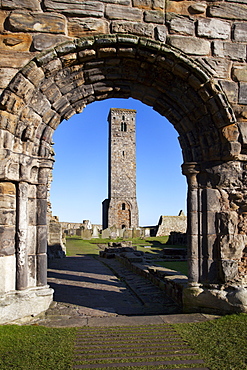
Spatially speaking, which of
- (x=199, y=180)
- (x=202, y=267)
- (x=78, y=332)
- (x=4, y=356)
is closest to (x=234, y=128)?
(x=199, y=180)

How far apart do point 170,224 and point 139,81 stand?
22732mm

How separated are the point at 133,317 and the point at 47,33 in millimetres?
4175

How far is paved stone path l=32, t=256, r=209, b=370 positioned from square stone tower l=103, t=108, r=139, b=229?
2924 cm

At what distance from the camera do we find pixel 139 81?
5613 mm

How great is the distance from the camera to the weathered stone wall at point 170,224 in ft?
89.5

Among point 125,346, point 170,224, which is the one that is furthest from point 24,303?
point 170,224

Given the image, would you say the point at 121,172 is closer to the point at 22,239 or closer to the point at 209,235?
the point at 209,235

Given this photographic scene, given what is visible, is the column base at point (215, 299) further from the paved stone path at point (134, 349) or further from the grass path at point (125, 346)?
the paved stone path at point (134, 349)

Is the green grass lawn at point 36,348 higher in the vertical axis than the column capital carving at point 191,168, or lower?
lower

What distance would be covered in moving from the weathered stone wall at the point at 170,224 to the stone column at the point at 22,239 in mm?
22999

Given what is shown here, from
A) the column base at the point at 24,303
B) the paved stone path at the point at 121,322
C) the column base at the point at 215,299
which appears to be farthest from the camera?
the column base at the point at 215,299

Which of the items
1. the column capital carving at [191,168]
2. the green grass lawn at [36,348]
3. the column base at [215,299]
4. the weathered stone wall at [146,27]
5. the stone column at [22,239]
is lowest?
the green grass lawn at [36,348]

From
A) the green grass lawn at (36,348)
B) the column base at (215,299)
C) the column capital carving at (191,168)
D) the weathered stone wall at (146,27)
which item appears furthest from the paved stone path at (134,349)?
the weathered stone wall at (146,27)

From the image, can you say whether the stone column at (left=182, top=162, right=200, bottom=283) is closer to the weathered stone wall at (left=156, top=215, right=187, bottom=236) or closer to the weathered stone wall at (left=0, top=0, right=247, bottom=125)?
the weathered stone wall at (left=0, top=0, right=247, bottom=125)
